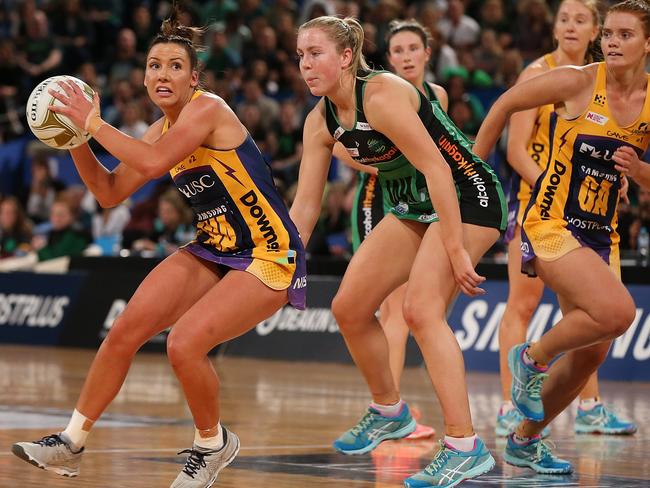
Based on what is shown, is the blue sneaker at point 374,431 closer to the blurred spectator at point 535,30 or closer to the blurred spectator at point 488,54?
the blurred spectator at point 535,30

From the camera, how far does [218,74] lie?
17812 mm

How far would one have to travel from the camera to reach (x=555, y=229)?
20.9 ft

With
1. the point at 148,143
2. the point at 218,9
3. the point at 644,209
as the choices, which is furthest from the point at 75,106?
the point at 218,9

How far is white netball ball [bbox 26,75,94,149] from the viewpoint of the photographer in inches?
221

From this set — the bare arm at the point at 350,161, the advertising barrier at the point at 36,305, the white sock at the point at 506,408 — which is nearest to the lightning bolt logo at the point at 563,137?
the bare arm at the point at 350,161

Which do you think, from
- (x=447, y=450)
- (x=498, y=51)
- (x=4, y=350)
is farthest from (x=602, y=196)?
(x=498, y=51)

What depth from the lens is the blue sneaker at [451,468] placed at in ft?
18.7

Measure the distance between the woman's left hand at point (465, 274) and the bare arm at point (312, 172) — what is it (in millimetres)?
829

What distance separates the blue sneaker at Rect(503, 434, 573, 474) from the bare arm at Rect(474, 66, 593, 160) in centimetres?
151

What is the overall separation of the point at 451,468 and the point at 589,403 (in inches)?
110

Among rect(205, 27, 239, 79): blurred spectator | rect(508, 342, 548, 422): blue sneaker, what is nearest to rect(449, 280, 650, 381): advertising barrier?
rect(508, 342, 548, 422): blue sneaker

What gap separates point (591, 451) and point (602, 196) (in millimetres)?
1606

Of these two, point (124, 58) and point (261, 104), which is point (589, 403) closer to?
point (261, 104)

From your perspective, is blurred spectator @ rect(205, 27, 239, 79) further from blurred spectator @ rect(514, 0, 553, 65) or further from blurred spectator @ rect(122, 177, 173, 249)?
blurred spectator @ rect(514, 0, 553, 65)
